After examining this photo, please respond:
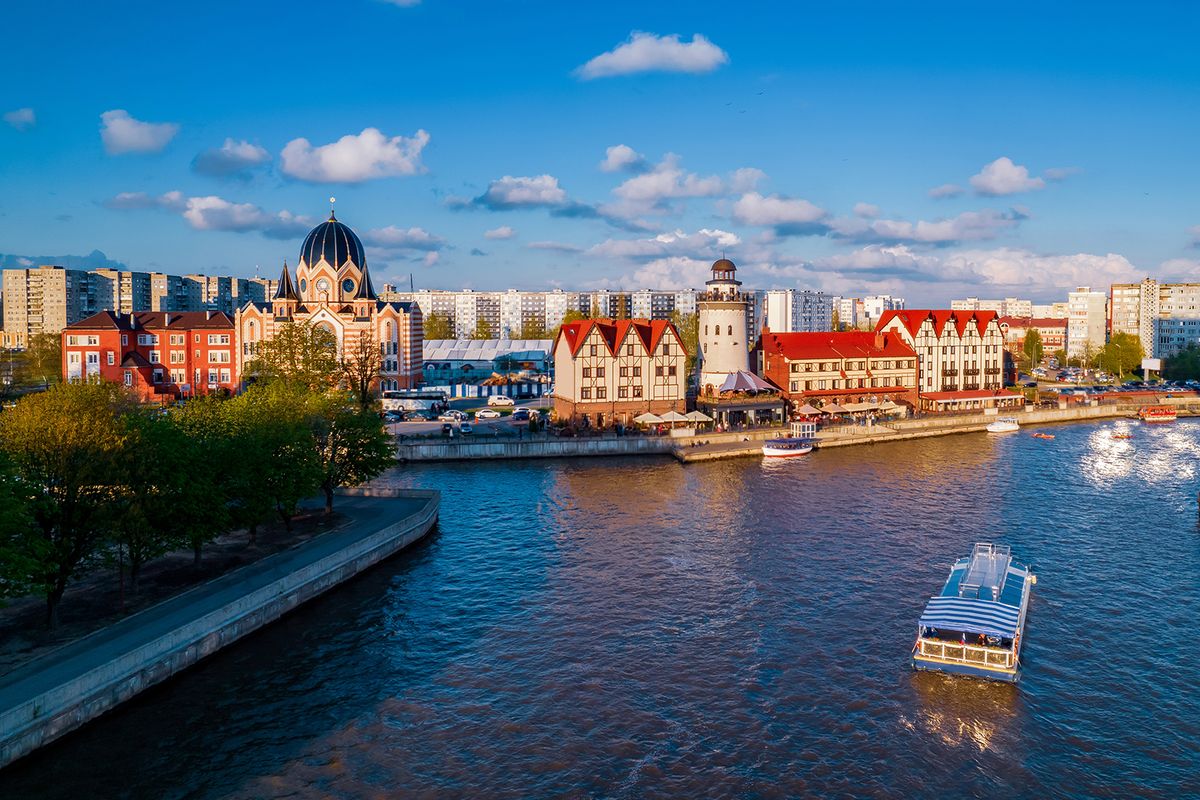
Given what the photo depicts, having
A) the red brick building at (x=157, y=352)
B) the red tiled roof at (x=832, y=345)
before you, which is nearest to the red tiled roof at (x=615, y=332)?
the red tiled roof at (x=832, y=345)

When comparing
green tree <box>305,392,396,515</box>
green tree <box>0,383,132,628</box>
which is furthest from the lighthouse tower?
green tree <box>0,383,132,628</box>

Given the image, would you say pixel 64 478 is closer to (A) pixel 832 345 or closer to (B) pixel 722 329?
(B) pixel 722 329

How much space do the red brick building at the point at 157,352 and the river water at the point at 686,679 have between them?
7638cm

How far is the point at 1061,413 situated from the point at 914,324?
23639mm

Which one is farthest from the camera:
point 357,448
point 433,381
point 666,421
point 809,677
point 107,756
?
point 433,381

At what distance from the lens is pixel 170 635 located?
34.5 meters

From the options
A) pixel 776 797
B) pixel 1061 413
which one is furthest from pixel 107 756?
pixel 1061 413

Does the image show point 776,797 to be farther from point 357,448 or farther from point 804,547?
point 357,448

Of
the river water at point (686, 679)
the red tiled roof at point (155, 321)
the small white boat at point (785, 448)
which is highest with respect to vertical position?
the red tiled roof at point (155, 321)

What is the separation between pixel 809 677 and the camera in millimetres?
35062

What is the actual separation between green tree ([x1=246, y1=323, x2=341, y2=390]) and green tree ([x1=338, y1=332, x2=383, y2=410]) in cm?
207

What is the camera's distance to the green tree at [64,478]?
35219 mm

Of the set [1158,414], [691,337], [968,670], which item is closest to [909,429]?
[1158,414]

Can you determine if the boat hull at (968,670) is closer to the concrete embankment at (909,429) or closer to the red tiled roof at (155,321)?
the concrete embankment at (909,429)
